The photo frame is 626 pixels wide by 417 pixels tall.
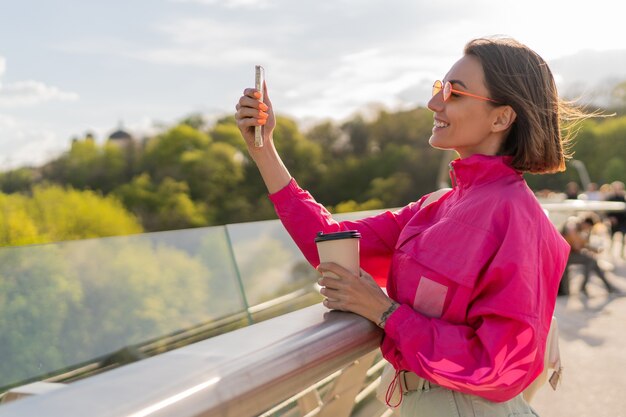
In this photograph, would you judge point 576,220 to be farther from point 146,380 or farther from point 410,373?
point 146,380

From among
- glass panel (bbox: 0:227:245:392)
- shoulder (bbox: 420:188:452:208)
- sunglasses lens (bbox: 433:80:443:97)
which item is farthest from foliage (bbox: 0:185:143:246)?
sunglasses lens (bbox: 433:80:443:97)

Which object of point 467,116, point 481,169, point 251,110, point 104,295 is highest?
point 251,110

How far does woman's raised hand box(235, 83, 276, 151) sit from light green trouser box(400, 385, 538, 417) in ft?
2.30

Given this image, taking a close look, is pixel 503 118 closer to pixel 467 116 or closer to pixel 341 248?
pixel 467 116

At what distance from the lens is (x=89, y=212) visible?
21.1 meters

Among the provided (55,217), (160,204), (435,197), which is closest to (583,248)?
(435,197)

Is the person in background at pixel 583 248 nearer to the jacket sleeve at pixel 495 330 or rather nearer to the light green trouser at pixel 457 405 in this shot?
the light green trouser at pixel 457 405

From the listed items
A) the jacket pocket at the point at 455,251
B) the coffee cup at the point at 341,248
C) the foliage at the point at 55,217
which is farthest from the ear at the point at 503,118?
the foliage at the point at 55,217

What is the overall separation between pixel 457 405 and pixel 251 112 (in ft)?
2.58

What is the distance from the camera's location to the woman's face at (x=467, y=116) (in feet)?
5.59

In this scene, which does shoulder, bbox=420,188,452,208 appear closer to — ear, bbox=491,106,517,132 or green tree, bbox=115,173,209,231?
ear, bbox=491,106,517,132

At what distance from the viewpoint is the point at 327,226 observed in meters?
1.96

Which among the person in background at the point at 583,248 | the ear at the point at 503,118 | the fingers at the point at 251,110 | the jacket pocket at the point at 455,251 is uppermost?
the fingers at the point at 251,110

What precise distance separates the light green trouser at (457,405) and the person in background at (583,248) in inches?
323
